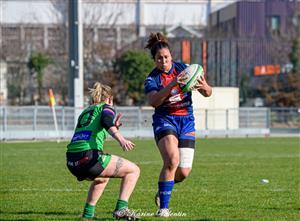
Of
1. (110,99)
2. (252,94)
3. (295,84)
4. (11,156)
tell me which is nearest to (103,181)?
(110,99)

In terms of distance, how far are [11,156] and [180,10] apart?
57.8 m

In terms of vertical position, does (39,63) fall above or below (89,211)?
above

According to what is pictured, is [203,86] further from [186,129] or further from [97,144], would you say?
[97,144]

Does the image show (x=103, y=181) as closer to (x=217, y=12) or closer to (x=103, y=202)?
(x=103, y=202)

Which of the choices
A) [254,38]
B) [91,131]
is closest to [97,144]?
[91,131]

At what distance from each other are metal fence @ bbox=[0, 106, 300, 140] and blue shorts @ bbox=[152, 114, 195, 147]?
22.3m

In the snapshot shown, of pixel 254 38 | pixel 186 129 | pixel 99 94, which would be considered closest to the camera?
pixel 99 94

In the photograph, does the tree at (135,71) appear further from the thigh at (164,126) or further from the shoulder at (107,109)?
the shoulder at (107,109)

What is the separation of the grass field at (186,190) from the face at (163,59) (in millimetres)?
1745

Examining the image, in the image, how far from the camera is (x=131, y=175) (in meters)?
9.11

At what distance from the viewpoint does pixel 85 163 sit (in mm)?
8711

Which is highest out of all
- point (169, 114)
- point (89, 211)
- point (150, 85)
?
point (150, 85)

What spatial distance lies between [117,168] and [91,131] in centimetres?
52

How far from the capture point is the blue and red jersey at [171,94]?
9492 mm
